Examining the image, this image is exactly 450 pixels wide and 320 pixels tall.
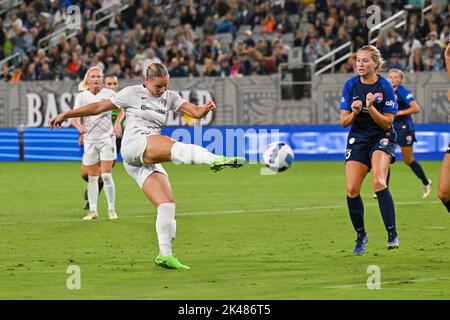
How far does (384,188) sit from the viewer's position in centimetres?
1292

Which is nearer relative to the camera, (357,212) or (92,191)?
(357,212)

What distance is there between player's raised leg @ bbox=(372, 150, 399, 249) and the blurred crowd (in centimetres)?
1919

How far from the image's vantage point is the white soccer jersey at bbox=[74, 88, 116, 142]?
18.0 m

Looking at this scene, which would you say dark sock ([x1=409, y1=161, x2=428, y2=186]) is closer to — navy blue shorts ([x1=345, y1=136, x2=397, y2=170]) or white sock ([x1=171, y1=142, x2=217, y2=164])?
navy blue shorts ([x1=345, y1=136, x2=397, y2=170])

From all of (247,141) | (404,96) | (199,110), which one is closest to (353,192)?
(199,110)

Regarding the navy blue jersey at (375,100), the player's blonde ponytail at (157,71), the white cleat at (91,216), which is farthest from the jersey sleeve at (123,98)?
the white cleat at (91,216)

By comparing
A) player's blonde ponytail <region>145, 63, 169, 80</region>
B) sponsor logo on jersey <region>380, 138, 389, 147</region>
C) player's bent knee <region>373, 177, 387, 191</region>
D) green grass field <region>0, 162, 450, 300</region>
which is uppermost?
player's blonde ponytail <region>145, 63, 169, 80</region>

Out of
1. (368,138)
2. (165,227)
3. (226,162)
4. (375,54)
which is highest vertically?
(375,54)

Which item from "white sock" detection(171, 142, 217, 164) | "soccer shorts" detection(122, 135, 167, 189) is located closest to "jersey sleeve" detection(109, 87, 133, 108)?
"soccer shorts" detection(122, 135, 167, 189)

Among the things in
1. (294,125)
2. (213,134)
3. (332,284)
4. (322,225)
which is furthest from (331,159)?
(332,284)

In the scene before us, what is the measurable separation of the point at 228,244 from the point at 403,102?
280 inches

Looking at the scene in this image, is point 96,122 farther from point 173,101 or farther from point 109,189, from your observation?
point 173,101

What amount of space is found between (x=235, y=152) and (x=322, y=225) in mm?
12973

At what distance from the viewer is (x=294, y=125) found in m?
31.0
